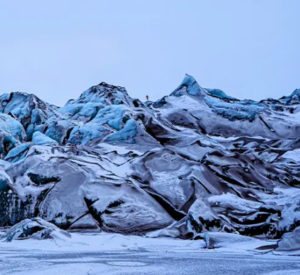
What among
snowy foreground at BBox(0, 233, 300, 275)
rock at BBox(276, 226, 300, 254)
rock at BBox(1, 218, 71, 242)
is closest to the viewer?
snowy foreground at BBox(0, 233, 300, 275)

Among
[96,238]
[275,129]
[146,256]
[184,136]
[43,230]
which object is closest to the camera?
[146,256]

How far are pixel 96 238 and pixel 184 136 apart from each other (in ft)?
29.0

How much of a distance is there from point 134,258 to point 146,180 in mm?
6316

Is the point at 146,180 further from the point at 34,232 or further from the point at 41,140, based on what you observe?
the point at 41,140

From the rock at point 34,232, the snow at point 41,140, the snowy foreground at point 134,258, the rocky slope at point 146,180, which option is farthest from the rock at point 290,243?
the snow at point 41,140

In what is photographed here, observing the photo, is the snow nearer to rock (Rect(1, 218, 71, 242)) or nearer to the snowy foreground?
the snowy foreground

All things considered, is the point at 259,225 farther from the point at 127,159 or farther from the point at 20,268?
the point at 20,268

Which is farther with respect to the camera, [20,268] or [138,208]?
[138,208]

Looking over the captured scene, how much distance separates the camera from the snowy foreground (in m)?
6.20

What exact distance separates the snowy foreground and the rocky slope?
1.56 m

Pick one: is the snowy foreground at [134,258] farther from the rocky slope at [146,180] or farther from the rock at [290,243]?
the rocky slope at [146,180]

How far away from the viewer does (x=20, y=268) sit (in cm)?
624

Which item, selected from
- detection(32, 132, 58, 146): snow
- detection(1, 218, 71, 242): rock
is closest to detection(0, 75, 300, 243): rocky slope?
detection(32, 132, 58, 146): snow

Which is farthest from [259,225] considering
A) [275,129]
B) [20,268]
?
[275,129]
